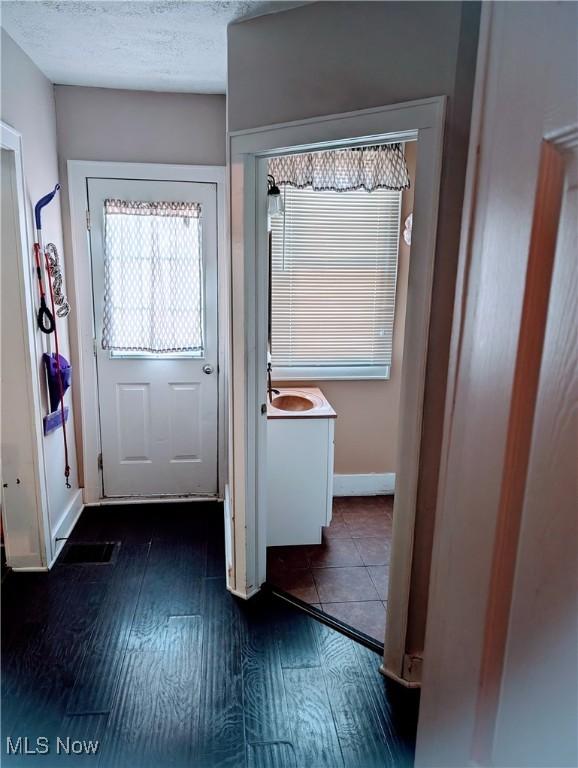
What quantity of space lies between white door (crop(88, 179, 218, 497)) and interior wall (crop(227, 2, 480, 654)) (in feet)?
3.67

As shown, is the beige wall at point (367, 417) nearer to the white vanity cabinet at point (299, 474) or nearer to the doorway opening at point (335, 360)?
the doorway opening at point (335, 360)

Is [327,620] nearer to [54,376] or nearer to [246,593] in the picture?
[246,593]

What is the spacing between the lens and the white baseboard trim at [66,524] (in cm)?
263

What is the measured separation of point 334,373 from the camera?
3348 millimetres

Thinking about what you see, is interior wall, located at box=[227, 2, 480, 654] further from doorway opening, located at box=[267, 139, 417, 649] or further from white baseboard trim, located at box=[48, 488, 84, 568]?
white baseboard trim, located at box=[48, 488, 84, 568]

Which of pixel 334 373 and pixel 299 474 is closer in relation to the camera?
pixel 299 474

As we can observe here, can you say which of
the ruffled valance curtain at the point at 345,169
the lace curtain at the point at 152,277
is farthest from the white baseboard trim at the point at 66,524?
the ruffled valance curtain at the point at 345,169

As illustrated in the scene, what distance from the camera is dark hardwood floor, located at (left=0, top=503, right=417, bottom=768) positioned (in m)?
1.61

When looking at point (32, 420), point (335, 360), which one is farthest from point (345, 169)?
point (32, 420)

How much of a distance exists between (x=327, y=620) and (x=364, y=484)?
1.40 metres

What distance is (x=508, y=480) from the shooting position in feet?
1.89

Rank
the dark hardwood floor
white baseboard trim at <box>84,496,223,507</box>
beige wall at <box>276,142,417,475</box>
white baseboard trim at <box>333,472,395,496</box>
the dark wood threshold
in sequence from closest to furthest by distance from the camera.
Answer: the dark hardwood floor
the dark wood threshold
white baseboard trim at <box>84,496,223,507</box>
beige wall at <box>276,142,417,475</box>
white baseboard trim at <box>333,472,395,496</box>

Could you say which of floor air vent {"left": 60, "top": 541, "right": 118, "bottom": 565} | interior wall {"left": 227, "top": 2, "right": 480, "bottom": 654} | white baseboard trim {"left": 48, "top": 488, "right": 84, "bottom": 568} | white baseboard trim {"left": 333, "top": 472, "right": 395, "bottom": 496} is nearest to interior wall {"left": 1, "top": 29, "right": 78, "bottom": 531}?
white baseboard trim {"left": 48, "top": 488, "right": 84, "bottom": 568}

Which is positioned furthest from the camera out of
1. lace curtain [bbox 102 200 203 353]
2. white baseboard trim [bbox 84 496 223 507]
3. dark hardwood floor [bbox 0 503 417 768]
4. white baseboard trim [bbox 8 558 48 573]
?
white baseboard trim [bbox 84 496 223 507]
